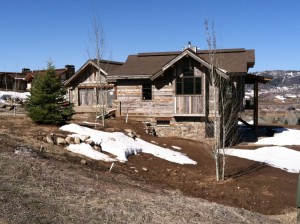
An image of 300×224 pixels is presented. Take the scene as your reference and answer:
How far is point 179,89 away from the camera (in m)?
23.4

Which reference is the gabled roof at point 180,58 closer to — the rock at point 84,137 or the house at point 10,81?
the rock at point 84,137

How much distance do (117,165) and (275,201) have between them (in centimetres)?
570

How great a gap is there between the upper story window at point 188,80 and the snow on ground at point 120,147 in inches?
223

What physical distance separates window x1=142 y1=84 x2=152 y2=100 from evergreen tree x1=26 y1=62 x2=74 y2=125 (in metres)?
6.90

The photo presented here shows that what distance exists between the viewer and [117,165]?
14172mm

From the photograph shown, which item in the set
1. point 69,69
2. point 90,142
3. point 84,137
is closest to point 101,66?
point 84,137

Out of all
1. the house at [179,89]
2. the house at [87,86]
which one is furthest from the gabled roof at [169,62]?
the house at [87,86]

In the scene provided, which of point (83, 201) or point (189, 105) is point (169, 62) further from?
point (83, 201)

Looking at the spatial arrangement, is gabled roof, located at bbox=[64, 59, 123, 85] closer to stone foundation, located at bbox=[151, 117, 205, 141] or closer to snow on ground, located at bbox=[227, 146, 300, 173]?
stone foundation, located at bbox=[151, 117, 205, 141]

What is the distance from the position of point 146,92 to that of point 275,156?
9.44 meters

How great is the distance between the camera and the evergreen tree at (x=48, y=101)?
61.2ft

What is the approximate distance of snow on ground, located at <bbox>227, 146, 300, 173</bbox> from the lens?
57.4 ft

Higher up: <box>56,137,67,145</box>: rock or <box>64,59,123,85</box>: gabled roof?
<box>64,59,123,85</box>: gabled roof

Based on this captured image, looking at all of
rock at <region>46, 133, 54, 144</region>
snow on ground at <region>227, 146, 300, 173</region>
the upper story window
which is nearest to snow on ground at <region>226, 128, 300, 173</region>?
snow on ground at <region>227, 146, 300, 173</region>
